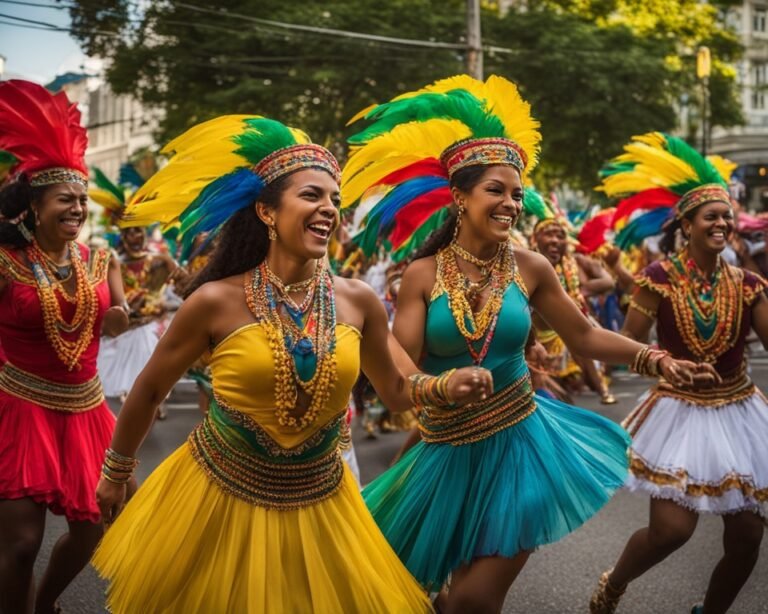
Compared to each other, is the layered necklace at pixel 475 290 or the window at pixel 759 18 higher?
the window at pixel 759 18

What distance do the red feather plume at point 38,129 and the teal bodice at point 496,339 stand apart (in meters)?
2.00

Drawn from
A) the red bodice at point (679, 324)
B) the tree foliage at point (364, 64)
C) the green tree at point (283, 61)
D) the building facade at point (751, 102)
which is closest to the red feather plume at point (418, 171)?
the red bodice at point (679, 324)

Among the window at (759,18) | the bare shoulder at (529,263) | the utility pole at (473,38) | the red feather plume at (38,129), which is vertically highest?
the window at (759,18)

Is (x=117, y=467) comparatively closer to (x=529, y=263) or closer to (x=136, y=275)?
(x=529, y=263)

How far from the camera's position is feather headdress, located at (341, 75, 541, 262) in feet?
14.5

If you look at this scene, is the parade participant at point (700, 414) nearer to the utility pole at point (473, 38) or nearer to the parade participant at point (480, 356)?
the parade participant at point (480, 356)

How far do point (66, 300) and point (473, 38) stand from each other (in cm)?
1489

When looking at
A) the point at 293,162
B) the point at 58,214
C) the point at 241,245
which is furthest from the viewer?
the point at 58,214

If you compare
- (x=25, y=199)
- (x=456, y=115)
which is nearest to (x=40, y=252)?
(x=25, y=199)

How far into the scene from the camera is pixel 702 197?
5414 millimetres

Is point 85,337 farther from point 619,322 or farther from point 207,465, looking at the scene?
point 619,322

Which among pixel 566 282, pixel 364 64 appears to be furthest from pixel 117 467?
pixel 364 64

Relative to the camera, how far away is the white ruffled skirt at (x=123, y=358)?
11.3 m

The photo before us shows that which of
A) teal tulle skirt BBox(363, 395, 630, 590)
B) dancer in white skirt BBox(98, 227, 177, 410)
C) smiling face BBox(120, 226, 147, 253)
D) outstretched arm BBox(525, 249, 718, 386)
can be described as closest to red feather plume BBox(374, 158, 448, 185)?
outstretched arm BBox(525, 249, 718, 386)
